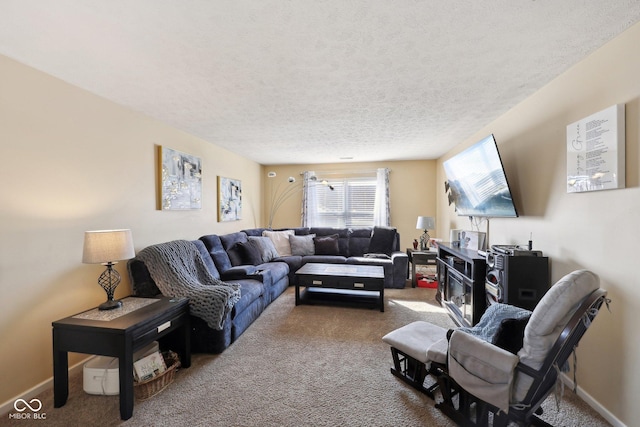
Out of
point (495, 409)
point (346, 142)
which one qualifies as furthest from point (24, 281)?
point (346, 142)

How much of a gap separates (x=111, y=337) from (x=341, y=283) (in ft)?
8.04

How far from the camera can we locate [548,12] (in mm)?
1424

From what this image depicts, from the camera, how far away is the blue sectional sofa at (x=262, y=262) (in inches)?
101

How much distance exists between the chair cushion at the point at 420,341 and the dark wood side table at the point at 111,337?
1.78 metres

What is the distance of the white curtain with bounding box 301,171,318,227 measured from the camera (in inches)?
239

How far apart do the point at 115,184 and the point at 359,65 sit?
2499mm

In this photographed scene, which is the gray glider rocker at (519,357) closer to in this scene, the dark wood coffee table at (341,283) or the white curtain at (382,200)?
the dark wood coffee table at (341,283)

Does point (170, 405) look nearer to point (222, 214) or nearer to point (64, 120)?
point (64, 120)

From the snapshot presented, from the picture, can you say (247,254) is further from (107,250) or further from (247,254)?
(107,250)

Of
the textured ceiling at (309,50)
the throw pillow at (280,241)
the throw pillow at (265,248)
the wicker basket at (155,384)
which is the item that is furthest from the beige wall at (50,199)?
the throw pillow at (280,241)

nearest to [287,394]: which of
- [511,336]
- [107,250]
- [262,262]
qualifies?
[511,336]

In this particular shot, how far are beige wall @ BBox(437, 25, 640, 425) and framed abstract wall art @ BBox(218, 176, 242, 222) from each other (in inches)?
161

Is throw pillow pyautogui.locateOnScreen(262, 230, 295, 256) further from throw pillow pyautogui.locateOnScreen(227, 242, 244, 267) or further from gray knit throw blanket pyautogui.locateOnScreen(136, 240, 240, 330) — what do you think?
gray knit throw blanket pyautogui.locateOnScreen(136, 240, 240, 330)

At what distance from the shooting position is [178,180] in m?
3.40
